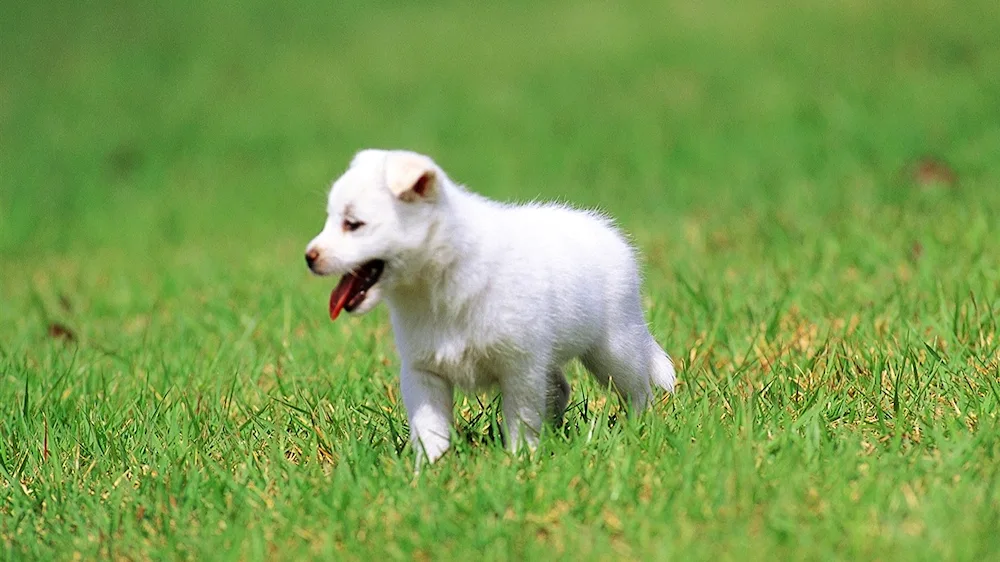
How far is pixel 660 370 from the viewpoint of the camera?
4922mm

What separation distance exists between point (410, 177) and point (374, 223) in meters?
0.18

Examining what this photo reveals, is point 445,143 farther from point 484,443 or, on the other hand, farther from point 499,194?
point 484,443

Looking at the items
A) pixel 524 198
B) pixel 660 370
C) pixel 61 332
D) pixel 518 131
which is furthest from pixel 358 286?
pixel 518 131

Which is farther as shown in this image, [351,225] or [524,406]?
[524,406]

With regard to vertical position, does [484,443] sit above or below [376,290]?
below

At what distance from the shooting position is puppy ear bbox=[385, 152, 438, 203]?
4.04m

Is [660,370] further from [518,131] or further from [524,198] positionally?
[518,131]

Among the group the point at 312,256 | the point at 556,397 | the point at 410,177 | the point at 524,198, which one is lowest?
the point at 524,198

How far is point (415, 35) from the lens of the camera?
1672 centimetres

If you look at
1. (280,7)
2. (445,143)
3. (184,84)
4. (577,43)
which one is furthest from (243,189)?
(280,7)

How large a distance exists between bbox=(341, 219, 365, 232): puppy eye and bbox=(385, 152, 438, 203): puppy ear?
140 mm

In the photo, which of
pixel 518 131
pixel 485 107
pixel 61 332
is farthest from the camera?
pixel 485 107

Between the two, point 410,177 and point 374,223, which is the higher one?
point 410,177

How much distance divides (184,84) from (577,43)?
4.35 meters
